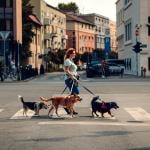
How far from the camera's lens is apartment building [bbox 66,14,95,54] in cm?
14450

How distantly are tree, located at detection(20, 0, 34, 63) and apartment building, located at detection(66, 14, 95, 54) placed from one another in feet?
164

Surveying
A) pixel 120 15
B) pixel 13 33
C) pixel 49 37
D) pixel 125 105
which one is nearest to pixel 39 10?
pixel 49 37

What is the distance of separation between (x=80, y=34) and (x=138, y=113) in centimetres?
13250

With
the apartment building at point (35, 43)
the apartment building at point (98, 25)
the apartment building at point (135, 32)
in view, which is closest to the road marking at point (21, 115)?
the apartment building at point (135, 32)

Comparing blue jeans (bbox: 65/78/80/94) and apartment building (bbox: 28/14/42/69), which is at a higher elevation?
apartment building (bbox: 28/14/42/69)

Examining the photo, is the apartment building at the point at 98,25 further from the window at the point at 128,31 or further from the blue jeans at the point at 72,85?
the blue jeans at the point at 72,85

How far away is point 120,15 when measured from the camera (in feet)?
326

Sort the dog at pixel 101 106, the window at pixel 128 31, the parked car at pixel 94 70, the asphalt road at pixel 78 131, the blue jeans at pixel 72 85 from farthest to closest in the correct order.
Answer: the window at pixel 128 31
the parked car at pixel 94 70
the blue jeans at pixel 72 85
the dog at pixel 101 106
the asphalt road at pixel 78 131

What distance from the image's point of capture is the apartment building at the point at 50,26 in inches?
4200

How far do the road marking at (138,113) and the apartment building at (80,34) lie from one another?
12441cm

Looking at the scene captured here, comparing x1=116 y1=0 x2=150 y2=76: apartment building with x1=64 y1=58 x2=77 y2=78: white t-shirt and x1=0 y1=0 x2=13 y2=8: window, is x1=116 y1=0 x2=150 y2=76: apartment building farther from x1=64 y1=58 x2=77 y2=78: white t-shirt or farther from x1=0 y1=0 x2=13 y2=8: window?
x1=64 y1=58 x2=77 y2=78: white t-shirt

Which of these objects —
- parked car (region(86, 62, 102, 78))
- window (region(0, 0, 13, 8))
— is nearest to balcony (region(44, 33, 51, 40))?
window (region(0, 0, 13, 8))

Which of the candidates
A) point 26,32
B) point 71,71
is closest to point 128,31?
point 26,32

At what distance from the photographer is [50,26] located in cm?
11838
